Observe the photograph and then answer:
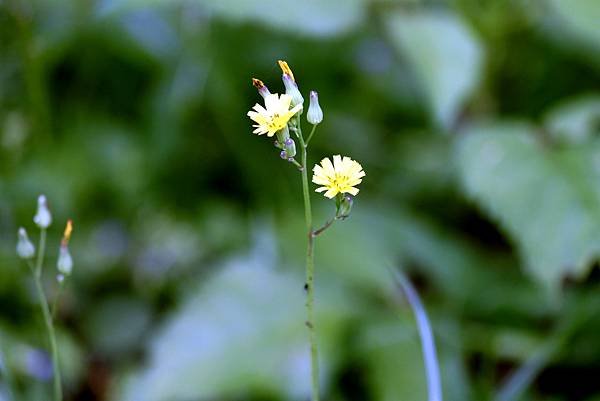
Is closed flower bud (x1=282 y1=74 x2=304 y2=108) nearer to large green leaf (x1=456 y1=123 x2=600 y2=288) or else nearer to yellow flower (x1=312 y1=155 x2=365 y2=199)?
yellow flower (x1=312 y1=155 x2=365 y2=199)

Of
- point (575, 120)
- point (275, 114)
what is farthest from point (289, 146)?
point (575, 120)

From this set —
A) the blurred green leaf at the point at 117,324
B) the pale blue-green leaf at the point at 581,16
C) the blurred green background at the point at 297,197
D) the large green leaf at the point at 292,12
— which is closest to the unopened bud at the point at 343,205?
the blurred green background at the point at 297,197

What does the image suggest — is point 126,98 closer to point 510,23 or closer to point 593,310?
point 510,23

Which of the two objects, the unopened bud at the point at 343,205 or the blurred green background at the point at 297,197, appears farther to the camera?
the blurred green background at the point at 297,197

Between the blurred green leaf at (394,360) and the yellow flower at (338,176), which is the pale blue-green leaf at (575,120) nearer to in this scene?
the blurred green leaf at (394,360)

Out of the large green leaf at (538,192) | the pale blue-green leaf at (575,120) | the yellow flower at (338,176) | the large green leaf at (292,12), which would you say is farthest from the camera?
the pale blue-green leaf at (575,120)

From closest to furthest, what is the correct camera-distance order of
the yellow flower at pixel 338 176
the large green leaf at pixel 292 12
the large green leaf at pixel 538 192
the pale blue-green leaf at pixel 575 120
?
the yellow flower at pixel 338 176
the large green leaf at pixel 538 192
the large green leaf at pixel 292 12
the pale blue-green leaf at pixel 575 120

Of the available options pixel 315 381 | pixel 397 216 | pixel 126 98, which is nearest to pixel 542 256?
pixel 397 216

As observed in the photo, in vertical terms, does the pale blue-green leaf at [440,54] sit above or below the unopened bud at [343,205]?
above
